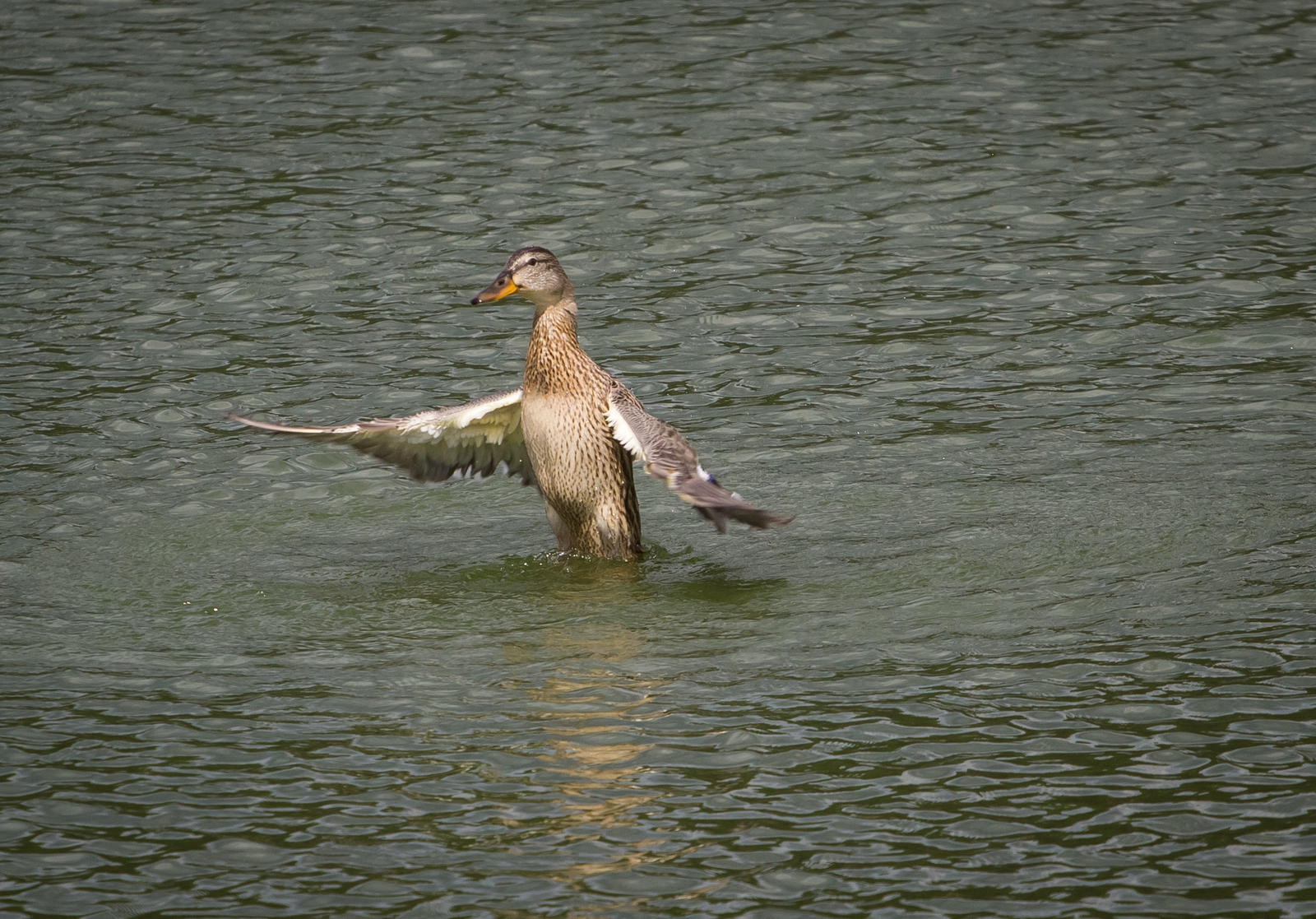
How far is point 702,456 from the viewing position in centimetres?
1039

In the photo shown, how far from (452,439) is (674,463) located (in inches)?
76.2

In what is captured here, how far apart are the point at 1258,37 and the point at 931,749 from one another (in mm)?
12445

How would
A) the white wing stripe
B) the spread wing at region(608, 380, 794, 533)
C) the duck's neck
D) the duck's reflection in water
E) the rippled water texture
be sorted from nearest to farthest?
the duck's reflection in water
the rippled water texture
the spread wing at region(608, 380, 794, 533)
the white wing stripe
the duck's neck

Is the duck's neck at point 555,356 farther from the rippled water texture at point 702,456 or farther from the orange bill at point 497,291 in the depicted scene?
the rippled water texture at point 702,456

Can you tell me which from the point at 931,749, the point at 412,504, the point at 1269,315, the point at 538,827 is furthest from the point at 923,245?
the point at 538,827

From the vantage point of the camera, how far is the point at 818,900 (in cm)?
572

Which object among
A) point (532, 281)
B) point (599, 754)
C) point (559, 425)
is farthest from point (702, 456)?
point (599, 754)

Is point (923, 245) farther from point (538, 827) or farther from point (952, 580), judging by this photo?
point (538, 827)

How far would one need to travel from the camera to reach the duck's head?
899cm

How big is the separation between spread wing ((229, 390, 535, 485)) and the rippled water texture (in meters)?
0.40

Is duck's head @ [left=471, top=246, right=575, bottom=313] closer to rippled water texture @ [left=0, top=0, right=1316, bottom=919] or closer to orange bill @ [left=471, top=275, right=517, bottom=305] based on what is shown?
orange bill @ [left=471, top=275, right=517, bottom=305]

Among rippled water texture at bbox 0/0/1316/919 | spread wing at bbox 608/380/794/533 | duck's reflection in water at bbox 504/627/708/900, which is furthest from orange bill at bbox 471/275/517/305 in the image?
duck's reflection in water at bbox 504/627/708/900

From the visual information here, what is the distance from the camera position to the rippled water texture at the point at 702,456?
619 cm

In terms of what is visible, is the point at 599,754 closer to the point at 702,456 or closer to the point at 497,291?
the point at 497,291
